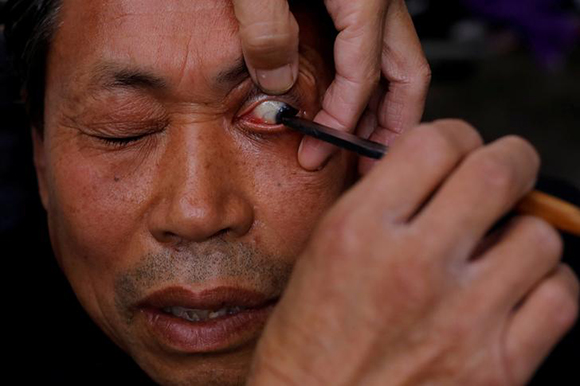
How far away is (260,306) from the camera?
1704 millimetres

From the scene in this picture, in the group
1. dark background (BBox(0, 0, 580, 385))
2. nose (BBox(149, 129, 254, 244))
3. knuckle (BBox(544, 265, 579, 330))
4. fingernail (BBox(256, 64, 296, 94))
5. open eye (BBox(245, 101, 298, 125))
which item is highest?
fingernail (BBox(256, 64, 296, 94))

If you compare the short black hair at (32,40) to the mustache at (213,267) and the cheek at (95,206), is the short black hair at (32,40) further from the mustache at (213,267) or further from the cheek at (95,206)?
the mustache at (213,267)

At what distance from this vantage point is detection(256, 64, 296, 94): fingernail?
1.63 m

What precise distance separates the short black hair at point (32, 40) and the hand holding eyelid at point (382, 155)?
61 centimetres

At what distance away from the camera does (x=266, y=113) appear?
171 centimetres

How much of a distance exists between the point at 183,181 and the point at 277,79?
28 cm

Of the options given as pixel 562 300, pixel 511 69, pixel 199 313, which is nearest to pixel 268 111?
pixel 199 313

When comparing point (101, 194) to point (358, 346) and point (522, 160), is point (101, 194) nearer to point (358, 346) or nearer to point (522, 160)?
point (358, 346)

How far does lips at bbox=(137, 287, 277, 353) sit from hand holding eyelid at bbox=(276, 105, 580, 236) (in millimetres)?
366

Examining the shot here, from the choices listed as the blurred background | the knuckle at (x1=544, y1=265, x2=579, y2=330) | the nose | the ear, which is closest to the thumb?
the nose

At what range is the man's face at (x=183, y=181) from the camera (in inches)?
64.6

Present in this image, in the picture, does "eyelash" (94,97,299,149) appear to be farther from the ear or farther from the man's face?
the ear

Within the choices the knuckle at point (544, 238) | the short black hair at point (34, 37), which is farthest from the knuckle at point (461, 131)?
the short black hair at point (34, 37)

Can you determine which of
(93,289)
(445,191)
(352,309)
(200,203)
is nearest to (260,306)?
(200,203)
